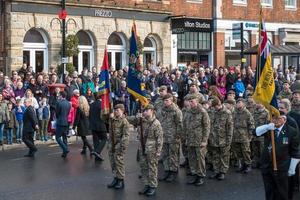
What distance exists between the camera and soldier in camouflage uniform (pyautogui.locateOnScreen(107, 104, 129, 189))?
11.7 meters

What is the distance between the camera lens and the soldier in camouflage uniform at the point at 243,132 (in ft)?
44.9

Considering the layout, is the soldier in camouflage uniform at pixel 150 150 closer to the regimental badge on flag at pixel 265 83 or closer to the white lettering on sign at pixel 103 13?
the regimental badge on flag at pixel 265 83

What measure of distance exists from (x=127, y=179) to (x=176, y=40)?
19756 millimetres

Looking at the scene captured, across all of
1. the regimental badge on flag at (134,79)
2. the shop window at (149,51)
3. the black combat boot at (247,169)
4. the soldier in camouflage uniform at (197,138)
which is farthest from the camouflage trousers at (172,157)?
the shop window at (149,51)

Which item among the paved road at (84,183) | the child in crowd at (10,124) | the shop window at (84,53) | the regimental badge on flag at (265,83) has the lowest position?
the paved road at (84,183)

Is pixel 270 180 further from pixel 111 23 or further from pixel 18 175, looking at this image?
pixel 111 23

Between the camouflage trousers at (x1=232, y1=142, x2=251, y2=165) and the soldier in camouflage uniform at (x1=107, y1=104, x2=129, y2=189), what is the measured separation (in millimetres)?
3310

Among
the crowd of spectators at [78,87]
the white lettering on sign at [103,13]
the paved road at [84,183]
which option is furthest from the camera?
the white lettering on sign at [103,13]

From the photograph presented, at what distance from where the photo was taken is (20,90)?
19156mm

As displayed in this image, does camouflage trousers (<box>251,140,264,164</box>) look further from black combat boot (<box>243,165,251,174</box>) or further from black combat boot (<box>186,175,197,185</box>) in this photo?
black combat boot (<box>186,175,197,185</box>)

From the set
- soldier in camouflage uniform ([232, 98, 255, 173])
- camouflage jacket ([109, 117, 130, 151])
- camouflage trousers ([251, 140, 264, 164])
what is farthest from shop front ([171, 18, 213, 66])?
camouflage jacket ([109, 117, 130, 151])

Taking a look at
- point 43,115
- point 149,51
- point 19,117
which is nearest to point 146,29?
point 149,51

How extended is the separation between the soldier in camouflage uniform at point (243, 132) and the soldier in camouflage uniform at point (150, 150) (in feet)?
9.79

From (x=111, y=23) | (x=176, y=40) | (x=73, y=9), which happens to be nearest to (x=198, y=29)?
(x=176, y=40)
